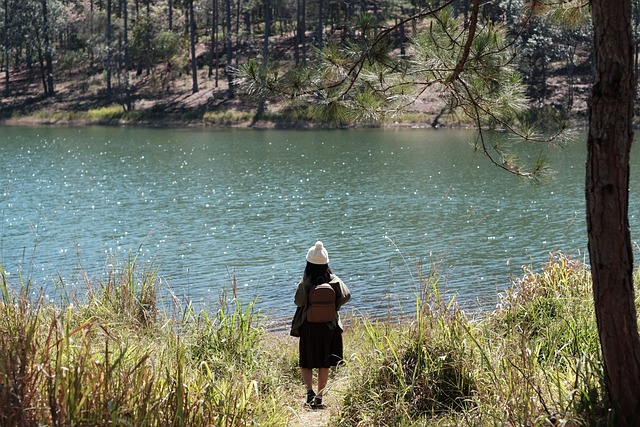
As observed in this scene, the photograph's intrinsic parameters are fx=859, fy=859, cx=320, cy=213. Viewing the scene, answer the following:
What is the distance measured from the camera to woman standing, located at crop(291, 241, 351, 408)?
617cm

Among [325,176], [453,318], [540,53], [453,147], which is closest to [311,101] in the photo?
[453,318]

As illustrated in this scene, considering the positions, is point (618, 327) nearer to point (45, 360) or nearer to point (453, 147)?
point (45, 360)

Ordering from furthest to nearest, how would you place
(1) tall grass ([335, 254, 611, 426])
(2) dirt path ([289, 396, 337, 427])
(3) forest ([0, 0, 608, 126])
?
(3) forest ([0, 0, 608, 126]) < (2) dirt path ([289, 396, 337, 427]) < (1) tall grass ([335, 254, 611, 426])

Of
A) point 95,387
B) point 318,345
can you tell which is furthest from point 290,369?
point 95,387

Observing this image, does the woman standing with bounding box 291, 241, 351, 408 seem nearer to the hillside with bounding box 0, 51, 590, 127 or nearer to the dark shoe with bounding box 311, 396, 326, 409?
the dark shoe with bounding box 311, 396, 326, 409

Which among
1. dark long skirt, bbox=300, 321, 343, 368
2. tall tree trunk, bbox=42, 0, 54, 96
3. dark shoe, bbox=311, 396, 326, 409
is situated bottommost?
dark shoe, bbox=311, 396, 326, 409

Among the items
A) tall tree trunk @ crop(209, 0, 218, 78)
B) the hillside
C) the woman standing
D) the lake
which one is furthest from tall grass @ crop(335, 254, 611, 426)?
tall tree trunk @ crop(209, 0, 218, 78)

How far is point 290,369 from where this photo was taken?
6.95 metres

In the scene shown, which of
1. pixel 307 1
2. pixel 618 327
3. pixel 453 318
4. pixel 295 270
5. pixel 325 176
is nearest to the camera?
pixel 618 327

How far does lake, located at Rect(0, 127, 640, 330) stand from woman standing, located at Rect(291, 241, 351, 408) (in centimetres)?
84

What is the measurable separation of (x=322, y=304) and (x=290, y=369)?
1056 millimetres

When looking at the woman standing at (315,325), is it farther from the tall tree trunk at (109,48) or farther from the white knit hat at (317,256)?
the tall tree trunk at (109,48)

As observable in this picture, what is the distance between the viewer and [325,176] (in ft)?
91.1

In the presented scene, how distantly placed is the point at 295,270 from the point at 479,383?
953cm
